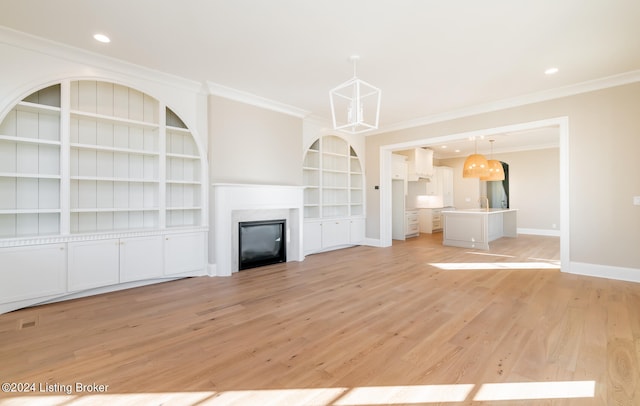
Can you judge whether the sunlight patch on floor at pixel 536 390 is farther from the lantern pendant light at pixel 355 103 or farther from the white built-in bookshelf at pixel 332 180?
the white built-in bookshelf at pixel 332 180

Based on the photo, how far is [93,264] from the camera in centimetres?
357

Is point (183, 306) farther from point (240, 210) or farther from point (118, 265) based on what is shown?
point (240, 210)

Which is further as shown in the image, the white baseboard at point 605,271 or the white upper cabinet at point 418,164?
the white upper cabinet at point 418,164

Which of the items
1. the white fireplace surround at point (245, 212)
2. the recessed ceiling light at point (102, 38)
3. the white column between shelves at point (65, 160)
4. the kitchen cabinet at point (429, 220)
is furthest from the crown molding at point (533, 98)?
the white column between shelves at point (65, 160)

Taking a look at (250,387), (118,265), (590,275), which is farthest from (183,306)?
(590,275)

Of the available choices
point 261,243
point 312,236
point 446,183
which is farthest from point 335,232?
point 446,183

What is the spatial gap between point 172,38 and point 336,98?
A: 2.70 m

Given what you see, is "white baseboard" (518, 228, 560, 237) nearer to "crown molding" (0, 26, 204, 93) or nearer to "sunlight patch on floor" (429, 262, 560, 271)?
"sunlight patch on floor" (429, 262, 560, 271)

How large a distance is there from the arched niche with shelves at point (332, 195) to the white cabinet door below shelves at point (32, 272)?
388 centimetres

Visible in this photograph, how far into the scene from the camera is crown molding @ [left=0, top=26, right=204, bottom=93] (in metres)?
3.14

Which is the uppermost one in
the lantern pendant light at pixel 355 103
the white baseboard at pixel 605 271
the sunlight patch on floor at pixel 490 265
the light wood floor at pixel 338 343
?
the lantern pendant light at pixel 355 103

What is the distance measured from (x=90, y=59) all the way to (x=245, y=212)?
283 cm

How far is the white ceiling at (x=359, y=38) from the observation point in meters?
2.71

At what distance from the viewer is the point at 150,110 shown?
435 cm
